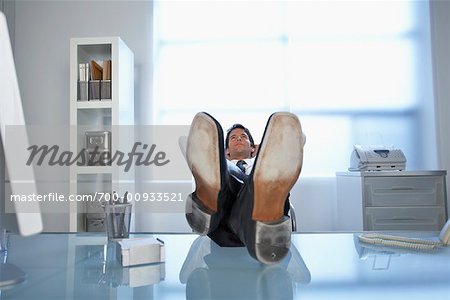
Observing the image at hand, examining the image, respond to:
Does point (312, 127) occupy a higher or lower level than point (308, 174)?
higher

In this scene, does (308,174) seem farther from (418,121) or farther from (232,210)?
(232,210)

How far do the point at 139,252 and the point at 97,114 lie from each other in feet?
7.66

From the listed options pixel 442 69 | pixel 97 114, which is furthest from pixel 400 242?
pixel 442 69

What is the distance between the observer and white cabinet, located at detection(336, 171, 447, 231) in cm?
253

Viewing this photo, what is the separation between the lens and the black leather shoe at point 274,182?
681mm

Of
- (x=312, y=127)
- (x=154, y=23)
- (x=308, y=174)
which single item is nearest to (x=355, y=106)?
(x=312, y=127)

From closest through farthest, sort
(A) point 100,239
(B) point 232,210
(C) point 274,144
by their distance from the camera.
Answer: (C) point 274,144 → (B) point 232,210 → (A) point 100,239

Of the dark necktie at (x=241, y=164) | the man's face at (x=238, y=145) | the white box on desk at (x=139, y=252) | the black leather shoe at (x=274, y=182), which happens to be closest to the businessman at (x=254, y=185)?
the black leather shoe at (x=274, y=182)

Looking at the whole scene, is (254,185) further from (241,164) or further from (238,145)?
(238,145)

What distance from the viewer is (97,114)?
114 inches

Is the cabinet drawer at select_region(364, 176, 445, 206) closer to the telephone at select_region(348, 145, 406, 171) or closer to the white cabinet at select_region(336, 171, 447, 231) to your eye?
the white cabinet at select_region(336, 171, 447, 231)

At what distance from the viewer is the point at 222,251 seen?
3.00 feet

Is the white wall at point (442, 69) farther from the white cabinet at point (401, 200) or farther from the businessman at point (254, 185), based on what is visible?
the businessman at point (254, 185)

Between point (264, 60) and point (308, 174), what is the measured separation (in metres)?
1.09
